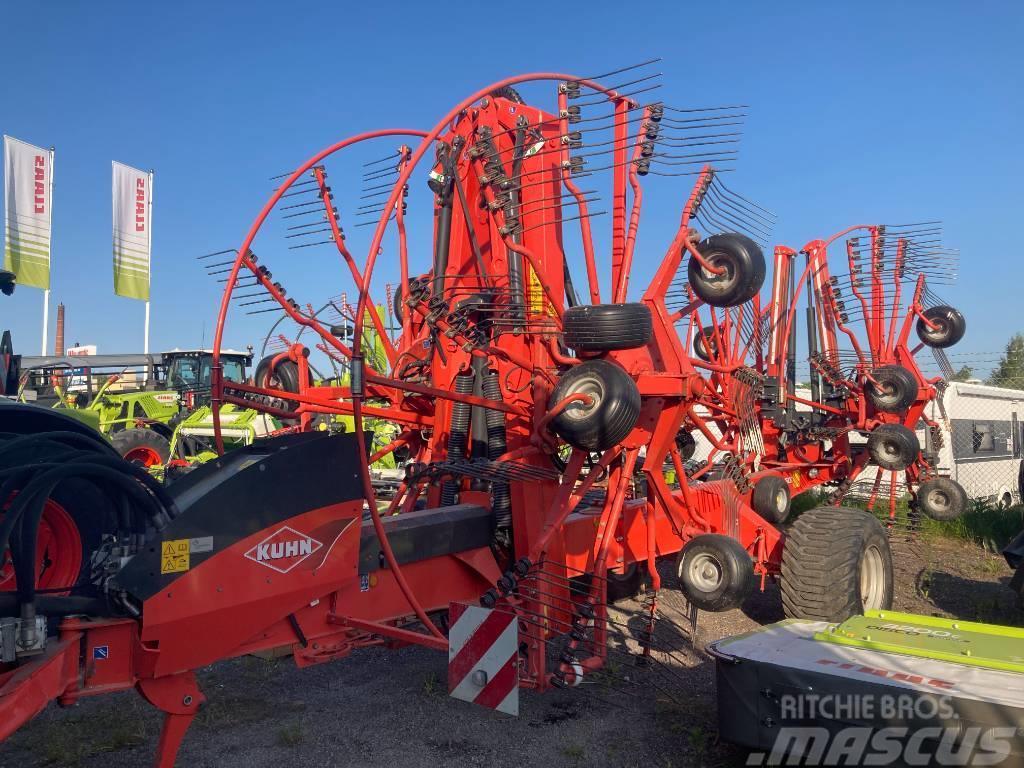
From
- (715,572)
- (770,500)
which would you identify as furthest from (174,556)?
(770,500)

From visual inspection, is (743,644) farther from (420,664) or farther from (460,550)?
(420,664)

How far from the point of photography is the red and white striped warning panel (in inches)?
138

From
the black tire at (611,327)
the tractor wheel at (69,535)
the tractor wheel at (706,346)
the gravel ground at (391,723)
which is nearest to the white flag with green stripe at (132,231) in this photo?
the tractor wheel at (706,346)

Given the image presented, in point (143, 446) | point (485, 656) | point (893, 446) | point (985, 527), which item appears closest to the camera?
point (485, 656)

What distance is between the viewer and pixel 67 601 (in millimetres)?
2941

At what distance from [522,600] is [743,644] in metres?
1.11

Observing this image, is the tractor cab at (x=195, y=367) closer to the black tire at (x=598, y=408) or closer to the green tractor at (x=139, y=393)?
the green tractor at (x=139, y=393)

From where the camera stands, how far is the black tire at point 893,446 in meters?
8.85

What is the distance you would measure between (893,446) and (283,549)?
7.58m

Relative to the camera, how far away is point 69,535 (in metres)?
3.27

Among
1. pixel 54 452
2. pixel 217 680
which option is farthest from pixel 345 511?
pixel 217 680

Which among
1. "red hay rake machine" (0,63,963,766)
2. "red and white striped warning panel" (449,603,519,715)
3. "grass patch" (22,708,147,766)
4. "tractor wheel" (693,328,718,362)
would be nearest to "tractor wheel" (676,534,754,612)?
"red hay rake machine" (0,63,963,766)

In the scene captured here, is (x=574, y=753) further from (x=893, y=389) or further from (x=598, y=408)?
(x=893, y=389)

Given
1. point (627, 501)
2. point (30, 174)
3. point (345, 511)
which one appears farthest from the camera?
point (30, 174)
